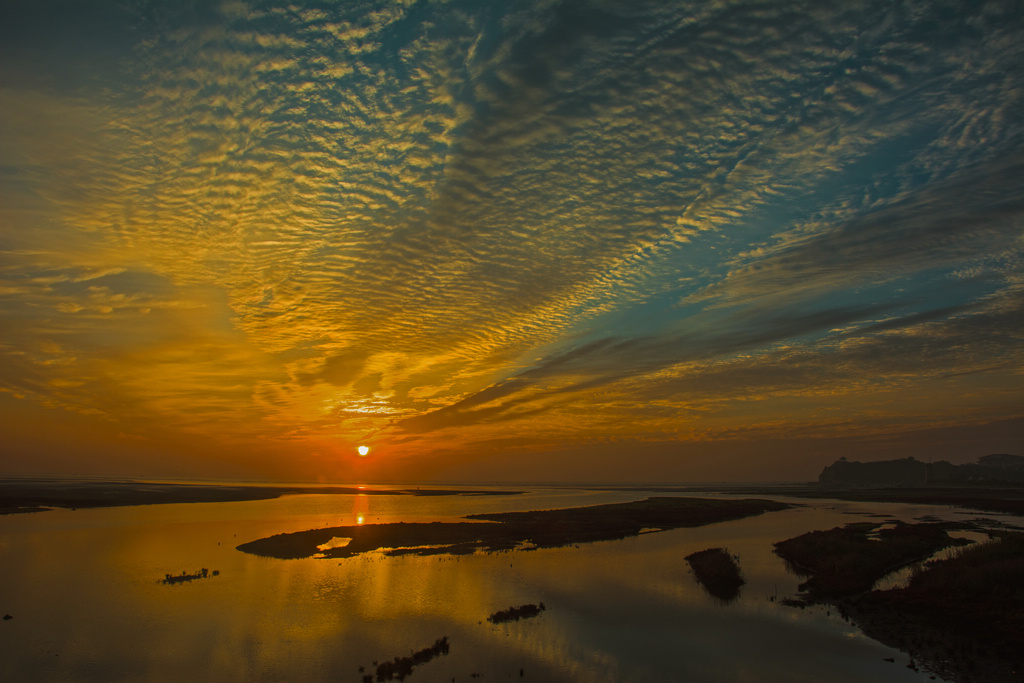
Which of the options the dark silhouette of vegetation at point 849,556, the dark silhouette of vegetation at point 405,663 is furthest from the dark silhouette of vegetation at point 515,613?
the dark silhouette of vegetation at point 849,556

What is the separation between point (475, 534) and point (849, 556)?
34.1 metres

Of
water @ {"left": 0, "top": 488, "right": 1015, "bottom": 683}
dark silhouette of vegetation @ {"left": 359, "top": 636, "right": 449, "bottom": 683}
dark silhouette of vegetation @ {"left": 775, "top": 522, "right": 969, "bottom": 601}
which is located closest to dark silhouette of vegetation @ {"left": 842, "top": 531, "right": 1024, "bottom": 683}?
water @ {"left": 0, "top": 488, "right": 1015, "bottom": 683}

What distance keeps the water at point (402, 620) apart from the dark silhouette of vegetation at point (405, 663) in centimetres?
44

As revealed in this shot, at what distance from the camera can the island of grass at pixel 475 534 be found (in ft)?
157

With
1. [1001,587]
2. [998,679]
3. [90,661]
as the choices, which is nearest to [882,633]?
[998,679]

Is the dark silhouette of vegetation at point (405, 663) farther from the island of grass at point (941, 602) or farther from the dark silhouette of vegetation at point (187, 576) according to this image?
the dark silhouette of vegetation at point (187, 576)

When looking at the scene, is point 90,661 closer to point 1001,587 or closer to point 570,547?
point 570,547

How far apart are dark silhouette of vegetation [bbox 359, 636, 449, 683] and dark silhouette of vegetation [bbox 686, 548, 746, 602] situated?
17.7 meters

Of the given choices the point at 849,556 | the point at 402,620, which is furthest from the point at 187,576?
the point at 849,556

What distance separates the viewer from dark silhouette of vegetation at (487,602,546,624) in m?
26.7

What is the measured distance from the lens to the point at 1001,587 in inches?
1058

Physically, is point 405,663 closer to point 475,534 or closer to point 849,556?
point 849,556

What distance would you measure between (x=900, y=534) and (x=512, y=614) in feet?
146

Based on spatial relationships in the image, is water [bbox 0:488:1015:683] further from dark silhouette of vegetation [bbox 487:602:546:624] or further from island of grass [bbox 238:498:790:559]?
island of grass [bbox 238:498:790:559]
